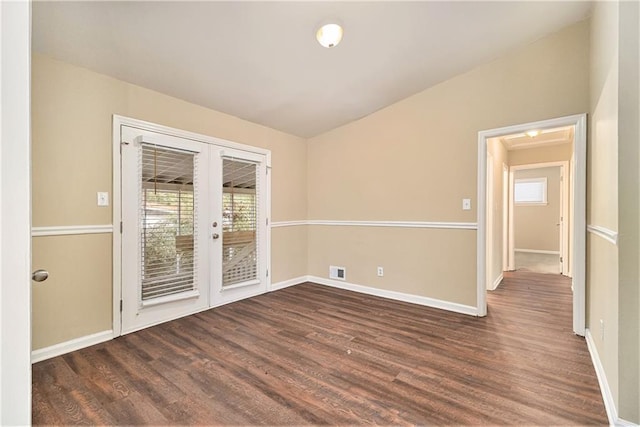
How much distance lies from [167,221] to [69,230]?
76 centimetres

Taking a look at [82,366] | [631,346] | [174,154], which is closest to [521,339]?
[631,346]

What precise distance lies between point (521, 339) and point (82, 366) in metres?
3.47

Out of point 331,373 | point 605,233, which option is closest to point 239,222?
point 331,373

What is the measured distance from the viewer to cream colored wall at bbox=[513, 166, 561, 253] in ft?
23.4

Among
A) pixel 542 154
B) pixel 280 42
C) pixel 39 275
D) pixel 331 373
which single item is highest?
pixel 280 42

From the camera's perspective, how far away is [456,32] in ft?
8.21

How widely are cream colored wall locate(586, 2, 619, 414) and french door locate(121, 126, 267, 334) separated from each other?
326 cm

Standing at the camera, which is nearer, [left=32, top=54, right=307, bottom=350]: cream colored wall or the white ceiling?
the white ceiling

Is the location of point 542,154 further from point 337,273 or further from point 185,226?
point 185,226

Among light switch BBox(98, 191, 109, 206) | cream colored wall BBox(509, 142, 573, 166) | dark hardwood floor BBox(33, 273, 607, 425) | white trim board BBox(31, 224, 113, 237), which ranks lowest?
dark hardwood floor BBox(33, 273, 607, 425)

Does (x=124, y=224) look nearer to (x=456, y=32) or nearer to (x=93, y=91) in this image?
(x=93, y=91)

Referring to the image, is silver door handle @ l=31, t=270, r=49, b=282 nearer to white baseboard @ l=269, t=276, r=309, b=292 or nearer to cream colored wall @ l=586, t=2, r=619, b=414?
cream colored wall @ l=586, t=2, r=619, b=414

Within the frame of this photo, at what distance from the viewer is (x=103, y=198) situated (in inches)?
99.7

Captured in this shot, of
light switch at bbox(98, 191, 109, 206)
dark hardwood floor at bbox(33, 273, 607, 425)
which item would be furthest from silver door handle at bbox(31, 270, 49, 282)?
light switch at bbox(98, 191, 109, 206)
